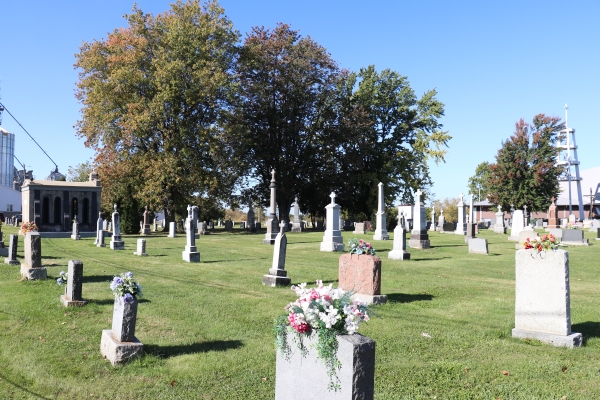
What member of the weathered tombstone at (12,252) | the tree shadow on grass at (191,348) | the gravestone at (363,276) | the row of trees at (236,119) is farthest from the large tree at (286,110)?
the tree shadow on grass at (191,348)

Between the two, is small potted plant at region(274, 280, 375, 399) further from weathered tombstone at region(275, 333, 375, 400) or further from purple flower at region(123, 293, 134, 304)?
purple flower at region(123, 293, 134, 304)

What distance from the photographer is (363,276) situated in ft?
32.5

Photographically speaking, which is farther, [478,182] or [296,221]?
[478,182]

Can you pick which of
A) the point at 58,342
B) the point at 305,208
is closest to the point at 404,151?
the point at 305,208

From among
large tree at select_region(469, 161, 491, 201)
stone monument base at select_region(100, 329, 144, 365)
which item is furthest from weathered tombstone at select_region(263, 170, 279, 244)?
large tree at select_region(469, 161, 491, 201)

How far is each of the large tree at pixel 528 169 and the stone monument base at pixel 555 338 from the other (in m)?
53.0

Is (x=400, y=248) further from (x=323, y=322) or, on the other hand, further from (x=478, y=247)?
(x=323, y=322)

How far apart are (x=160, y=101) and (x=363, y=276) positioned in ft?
98.1

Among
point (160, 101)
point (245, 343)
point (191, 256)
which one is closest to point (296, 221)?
point (160, 101)

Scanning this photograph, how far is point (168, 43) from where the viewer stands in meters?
37.5

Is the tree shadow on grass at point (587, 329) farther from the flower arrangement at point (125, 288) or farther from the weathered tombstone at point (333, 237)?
the weathered tombstone at point (333, 237)

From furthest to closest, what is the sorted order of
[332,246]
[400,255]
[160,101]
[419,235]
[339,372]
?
[160,101] < [419,235] < [332,246] < [400,255] < [339,372]

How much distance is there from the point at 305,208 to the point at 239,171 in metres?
8.50

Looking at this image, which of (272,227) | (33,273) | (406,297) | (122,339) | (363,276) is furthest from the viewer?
(272,227)
